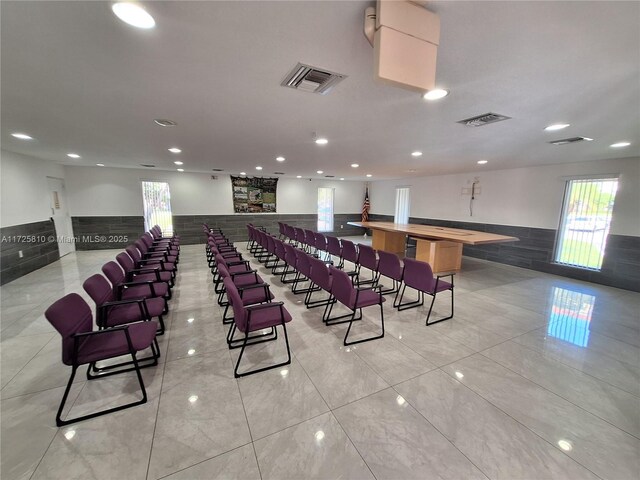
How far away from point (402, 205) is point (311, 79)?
8.89 meters

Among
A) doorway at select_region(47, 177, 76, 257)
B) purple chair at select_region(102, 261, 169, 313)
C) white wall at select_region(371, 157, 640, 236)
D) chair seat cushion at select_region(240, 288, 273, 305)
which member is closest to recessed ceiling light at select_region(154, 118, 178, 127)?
purple chair at select_region(102, 261, 169, 313)

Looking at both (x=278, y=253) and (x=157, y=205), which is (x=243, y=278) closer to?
(x=278, y=253)

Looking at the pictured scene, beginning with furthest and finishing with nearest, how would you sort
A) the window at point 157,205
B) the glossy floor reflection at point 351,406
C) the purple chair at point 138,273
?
the window at point 157,205, the purple chair at point 138,273, the glossy floor reflection at point 351,406

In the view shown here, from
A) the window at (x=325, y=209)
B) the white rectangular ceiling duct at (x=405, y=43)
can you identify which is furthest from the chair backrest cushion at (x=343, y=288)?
the window at (x=325, y=209)

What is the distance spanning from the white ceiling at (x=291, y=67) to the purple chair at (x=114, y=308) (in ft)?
5.90

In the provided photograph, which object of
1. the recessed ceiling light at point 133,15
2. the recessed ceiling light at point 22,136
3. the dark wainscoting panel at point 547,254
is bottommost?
the dark wainscoting panel at point 547,254

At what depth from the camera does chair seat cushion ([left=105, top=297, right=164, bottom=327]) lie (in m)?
2.43

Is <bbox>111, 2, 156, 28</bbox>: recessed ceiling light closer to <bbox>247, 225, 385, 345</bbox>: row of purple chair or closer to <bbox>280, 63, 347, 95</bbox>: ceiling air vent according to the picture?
<bbox>280, 63, 347, 95</bbox>: ceiling air vent

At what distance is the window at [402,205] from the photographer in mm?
9953

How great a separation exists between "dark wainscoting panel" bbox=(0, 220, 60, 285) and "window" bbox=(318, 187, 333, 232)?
8382 mm

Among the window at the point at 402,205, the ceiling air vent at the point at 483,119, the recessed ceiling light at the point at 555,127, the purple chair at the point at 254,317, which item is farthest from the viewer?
the window at the point at 402,205

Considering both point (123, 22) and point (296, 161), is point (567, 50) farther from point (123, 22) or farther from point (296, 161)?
point (296, 161)

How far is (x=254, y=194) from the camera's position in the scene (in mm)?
9727

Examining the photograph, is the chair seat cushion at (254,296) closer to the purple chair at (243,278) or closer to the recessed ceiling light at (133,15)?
the purple chair at (243,278)
